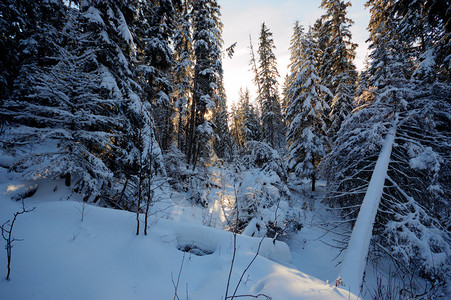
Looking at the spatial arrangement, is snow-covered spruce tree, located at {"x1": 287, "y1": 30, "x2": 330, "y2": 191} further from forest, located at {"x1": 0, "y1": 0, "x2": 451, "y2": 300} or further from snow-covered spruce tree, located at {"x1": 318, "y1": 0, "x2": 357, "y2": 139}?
Result: forest, located at {"x1": 0, "y1": 0, "x2": 451, "y2": 300}

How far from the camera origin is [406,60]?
33.1ft

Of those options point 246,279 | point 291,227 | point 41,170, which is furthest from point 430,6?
point 41,170

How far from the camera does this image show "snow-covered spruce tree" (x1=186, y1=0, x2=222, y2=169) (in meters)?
11.6

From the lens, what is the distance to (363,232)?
3756mm

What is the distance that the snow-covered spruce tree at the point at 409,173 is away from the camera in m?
3.55

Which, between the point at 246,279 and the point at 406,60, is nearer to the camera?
the point at 246,279

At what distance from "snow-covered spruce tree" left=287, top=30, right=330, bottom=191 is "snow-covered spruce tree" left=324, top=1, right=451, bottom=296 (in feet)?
20.9

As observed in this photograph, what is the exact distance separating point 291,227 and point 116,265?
19.8 feet

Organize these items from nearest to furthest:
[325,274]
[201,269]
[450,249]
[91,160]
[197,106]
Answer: [201,269], [450,249], [91,160], [325,274], [197,106]

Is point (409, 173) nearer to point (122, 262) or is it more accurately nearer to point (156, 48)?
point (122, 262)

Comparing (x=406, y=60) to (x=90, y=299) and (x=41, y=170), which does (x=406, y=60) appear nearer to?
(x=90, y=299)

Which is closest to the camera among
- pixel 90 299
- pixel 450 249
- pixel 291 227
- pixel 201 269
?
pixel 90 299

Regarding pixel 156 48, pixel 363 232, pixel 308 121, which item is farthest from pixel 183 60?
pixel 363 232

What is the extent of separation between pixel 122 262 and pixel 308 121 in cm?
1370
